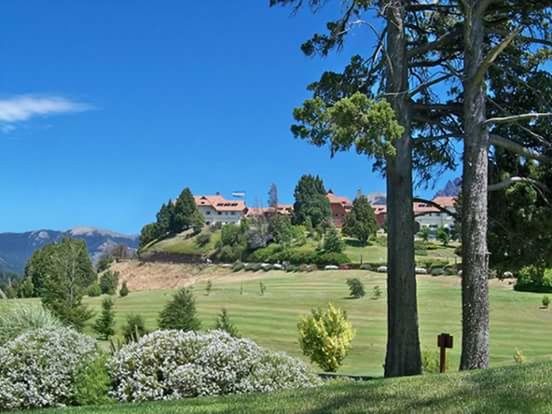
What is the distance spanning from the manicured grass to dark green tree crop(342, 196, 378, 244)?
92.1 metres

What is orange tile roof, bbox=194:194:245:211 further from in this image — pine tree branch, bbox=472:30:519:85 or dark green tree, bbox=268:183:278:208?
pine tree branch, bbox=472:30:519:85

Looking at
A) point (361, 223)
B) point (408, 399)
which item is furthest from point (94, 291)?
point (408, 399)

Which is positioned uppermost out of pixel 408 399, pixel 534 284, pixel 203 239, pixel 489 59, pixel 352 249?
pixel 203 239

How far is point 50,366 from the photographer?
956cm

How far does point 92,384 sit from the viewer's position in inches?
373

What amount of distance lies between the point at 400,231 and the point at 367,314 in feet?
90.8

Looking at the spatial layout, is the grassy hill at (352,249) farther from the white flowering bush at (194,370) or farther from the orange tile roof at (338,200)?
the white flowering bush at (194,370)

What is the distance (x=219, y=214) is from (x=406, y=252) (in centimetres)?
15301

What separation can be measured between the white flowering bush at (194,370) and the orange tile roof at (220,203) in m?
154

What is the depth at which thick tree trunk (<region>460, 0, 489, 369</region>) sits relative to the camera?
1216 cm

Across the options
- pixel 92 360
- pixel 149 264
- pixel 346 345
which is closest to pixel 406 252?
pixel 92 360

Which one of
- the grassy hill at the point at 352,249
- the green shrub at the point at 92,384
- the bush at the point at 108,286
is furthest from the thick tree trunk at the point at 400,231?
the bush at the point at 108,286

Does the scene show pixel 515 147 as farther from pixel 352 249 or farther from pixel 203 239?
pixel 203 239

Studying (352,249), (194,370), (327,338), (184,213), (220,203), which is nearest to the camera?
(194,370)
